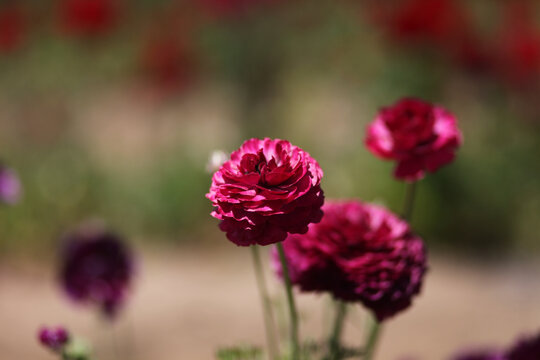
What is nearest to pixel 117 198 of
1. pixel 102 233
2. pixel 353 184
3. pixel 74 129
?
pixel 74 129

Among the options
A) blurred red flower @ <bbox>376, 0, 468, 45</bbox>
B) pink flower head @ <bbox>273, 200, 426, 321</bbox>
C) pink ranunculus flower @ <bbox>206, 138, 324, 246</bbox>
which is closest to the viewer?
pink ranunculus flower @ <bbox>206, 138, 324, 246</bbox>

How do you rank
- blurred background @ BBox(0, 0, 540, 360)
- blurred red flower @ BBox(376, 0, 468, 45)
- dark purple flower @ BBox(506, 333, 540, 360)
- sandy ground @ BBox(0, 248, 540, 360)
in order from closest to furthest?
dark purple flower @ BBox(506, 333, 540, 360) → sandy ground @ BBox(0, 248, 540, 360) → blurred background @ BBox(0, 0, 540, 360) → blurred red flower @ BBox(376, 0, 468, 45)

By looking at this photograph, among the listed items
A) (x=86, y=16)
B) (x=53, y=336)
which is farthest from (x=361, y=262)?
(x=86, y=16)

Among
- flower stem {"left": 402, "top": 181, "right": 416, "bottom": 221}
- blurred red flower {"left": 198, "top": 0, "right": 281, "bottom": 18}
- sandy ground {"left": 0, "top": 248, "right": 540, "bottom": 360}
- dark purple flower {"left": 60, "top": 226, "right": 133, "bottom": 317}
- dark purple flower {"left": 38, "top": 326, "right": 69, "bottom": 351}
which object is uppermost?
blurred red flower {"left": 198, "top": 0, "right": 281, "bottom": 18}

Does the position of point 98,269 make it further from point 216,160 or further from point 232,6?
point 232,6

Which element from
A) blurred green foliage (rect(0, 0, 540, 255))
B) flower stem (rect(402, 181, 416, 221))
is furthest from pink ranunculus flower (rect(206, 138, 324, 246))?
blurred green foliage (rect(0, 0, 540, 255))

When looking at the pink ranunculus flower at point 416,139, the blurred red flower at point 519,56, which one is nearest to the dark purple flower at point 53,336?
the pink ranunculus flower at point 416,139

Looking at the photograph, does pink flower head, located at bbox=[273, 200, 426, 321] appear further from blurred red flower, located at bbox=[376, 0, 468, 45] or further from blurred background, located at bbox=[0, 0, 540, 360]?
blurred red flower, located at bbox=[376, 0, 468, 45]

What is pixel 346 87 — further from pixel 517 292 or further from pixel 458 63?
pixel 517 292
